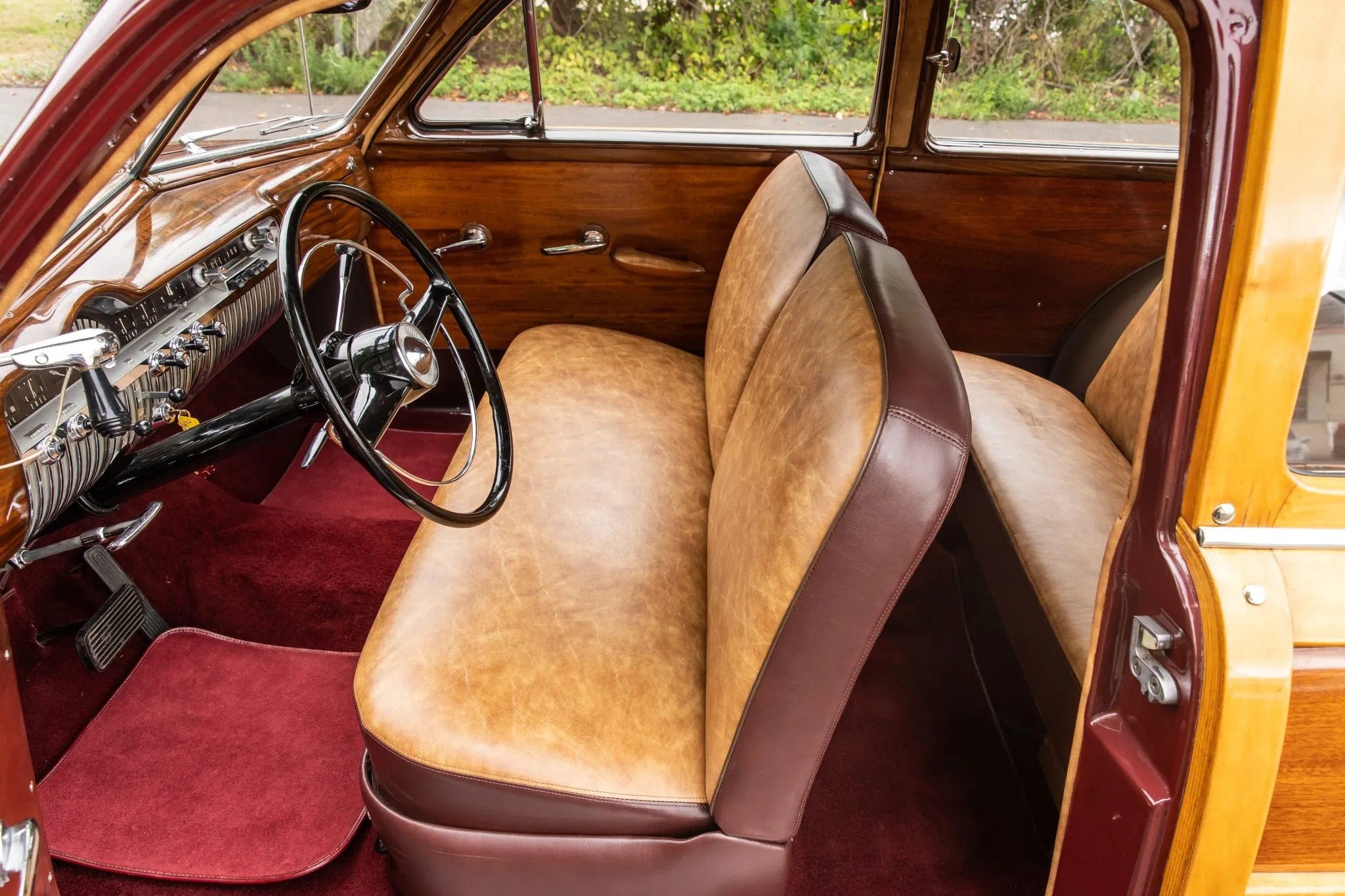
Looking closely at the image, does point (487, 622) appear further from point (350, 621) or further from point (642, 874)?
point (350, 621)

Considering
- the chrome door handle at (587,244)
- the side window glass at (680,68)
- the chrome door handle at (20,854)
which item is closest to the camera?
the chrome door handle at (20,854)

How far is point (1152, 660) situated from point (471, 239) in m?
2.05

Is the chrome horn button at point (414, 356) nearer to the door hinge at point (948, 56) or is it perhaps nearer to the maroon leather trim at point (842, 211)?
the maroon leather trim at point (842, 211)

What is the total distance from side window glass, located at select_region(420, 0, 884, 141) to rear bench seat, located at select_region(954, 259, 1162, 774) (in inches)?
Result: 32.4

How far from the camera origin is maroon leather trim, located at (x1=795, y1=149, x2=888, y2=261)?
5.31 feet

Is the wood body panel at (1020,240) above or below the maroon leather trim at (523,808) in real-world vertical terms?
above

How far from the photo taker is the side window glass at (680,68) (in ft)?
7.25

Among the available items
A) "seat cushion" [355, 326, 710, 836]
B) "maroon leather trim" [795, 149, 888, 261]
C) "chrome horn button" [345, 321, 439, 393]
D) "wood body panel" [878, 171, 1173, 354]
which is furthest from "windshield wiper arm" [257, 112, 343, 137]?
"wood body panel" [878, 171, 1173, 354]

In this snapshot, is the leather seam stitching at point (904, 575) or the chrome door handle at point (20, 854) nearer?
the chrome door handle at point (20, 854)

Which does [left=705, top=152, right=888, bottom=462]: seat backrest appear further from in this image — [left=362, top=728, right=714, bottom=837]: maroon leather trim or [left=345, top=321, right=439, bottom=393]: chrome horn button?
[left=362, top=728, right=714, bottom=837]: maroon leather trim

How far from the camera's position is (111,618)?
6.02 ft

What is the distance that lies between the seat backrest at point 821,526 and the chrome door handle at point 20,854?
73cm

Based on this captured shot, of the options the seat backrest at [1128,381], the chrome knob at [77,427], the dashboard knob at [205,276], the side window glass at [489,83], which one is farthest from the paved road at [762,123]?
the chrome knob at [77,427]

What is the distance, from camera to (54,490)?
1.23m
